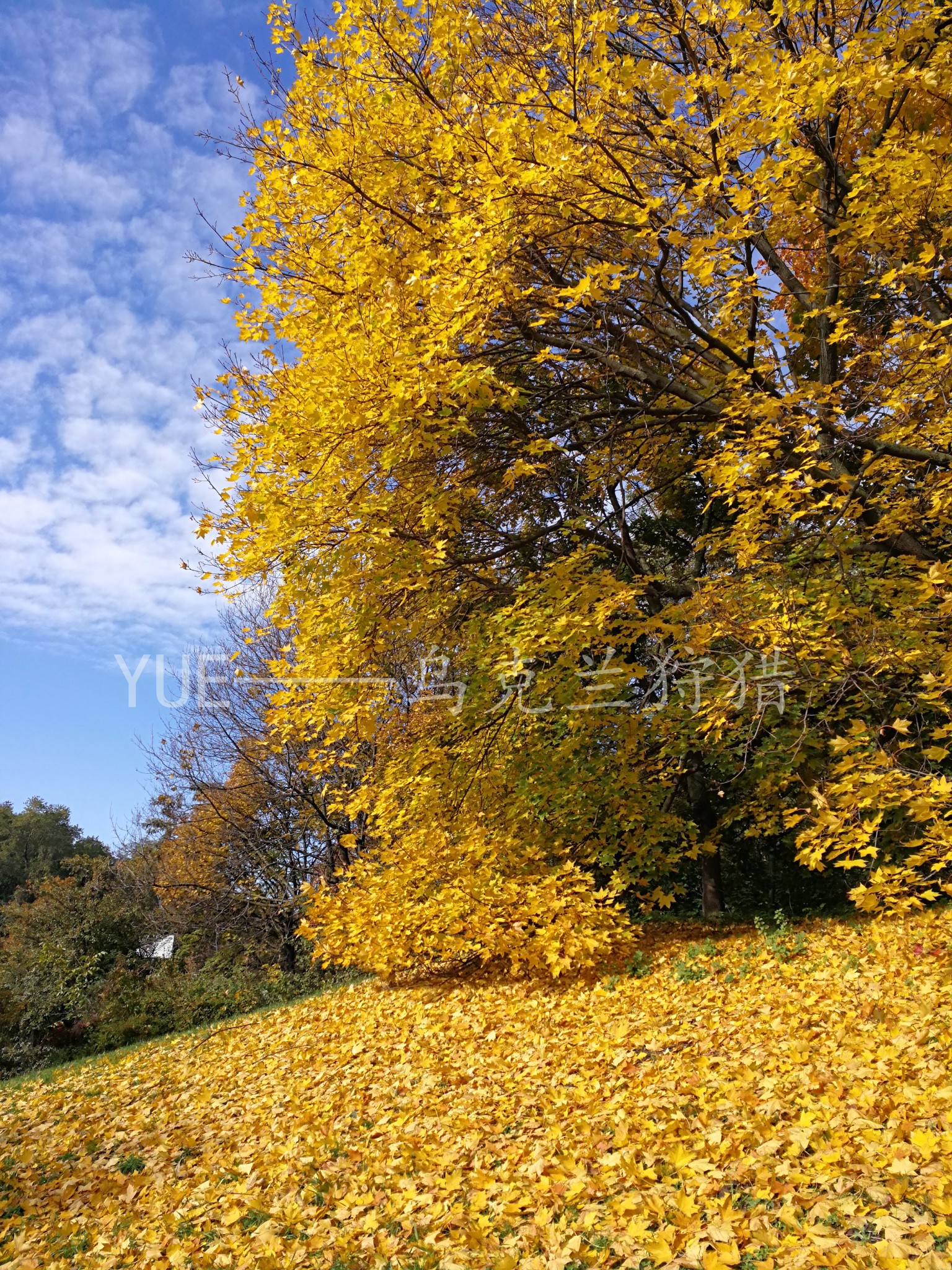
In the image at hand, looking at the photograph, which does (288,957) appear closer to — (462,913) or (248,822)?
(248,822)

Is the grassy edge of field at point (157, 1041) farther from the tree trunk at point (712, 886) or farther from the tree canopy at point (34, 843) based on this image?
the tree canopy at point (34, 843)

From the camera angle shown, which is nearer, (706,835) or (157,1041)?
(706,835)

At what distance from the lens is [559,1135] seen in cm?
353

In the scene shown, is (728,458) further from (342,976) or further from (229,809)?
(229,809)

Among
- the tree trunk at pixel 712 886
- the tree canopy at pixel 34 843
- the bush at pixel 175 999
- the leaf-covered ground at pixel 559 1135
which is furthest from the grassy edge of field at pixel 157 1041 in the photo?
the tree canopy at pixel 34 843

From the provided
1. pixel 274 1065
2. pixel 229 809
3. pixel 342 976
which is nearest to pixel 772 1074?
pixel 274 1065

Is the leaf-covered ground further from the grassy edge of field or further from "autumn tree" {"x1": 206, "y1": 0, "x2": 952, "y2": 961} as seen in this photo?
the grassy edge of field

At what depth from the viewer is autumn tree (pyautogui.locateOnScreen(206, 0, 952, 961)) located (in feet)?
16.5

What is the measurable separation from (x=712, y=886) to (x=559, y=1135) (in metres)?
6.12

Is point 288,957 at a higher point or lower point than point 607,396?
lower

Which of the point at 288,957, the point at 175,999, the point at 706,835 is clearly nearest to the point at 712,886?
the point at 706,835

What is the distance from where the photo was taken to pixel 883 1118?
308 cm

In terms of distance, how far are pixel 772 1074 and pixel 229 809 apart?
41.8 feet

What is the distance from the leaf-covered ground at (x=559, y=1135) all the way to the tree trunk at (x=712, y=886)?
2.51 meters
